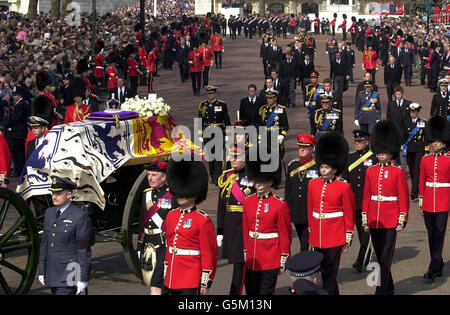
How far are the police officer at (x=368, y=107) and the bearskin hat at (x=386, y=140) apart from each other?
7329 millimetres

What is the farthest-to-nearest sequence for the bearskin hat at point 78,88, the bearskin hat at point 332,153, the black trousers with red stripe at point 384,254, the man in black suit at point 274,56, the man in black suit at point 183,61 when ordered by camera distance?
the man in black suit at point 183,61 → the man in black suit at point 274,56 → the bearskin hat at point 78,88 → the black trousers with red stripe at point 384,254 → the bearskin hat at point 332,153

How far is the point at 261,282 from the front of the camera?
27.7 feet

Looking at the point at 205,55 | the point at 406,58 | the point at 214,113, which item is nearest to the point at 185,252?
the point at 214,113

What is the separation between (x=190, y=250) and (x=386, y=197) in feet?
9.35

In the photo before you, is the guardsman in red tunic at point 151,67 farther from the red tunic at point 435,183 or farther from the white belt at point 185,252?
the white belt at point 185,252

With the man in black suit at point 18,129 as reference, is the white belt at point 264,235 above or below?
above

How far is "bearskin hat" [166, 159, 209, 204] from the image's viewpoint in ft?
25.4

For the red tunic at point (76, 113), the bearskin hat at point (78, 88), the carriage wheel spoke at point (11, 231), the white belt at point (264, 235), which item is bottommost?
the carriage wheel spoke at point (11, 231)

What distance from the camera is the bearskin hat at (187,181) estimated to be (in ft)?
25.4

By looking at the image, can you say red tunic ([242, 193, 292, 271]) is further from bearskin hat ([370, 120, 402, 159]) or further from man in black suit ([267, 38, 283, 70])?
man in black suit ([267, 38, 283, 70])

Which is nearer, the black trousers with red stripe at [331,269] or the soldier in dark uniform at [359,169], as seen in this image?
the black trousers with red stripe at [331,269]

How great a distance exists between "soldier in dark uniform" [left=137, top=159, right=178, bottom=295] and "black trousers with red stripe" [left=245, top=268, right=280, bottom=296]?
82cm

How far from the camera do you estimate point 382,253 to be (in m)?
9.50

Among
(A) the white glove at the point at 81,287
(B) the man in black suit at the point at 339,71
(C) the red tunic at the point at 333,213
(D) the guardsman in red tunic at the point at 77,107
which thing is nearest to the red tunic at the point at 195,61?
(B) the man in black suit at the point at 339,71
